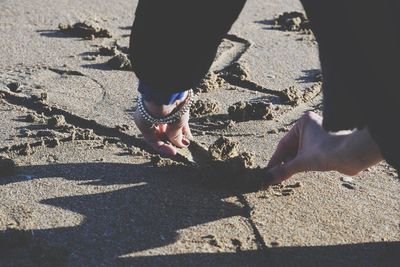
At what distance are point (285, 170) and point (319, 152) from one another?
18 cm

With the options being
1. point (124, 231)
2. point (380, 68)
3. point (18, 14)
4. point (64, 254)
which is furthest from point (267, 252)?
point (18, 14)

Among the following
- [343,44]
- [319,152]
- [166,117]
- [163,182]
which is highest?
[343,44]

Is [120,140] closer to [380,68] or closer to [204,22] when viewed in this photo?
[204,22]

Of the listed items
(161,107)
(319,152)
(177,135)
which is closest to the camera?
(319,152)

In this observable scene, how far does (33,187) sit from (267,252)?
0.68m

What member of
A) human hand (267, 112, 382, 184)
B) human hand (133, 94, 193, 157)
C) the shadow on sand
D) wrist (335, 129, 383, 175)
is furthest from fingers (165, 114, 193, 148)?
wrist (335, 129, 383, 175)

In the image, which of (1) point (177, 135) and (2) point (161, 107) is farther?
(1) point (177, 135)

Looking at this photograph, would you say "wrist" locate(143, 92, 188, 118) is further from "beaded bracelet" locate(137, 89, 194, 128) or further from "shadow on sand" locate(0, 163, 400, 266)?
"shadow on sand" locate(0, 163, 400, 266)

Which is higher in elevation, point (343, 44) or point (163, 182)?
point (343, 44)

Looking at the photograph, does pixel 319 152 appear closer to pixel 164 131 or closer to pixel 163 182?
pixel 163 182

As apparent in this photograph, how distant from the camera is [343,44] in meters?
1.38

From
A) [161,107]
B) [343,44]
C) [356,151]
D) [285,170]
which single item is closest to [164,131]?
[161,107]

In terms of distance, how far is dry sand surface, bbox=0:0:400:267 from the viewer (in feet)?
5.65

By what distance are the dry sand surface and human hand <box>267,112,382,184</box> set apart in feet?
0.28
